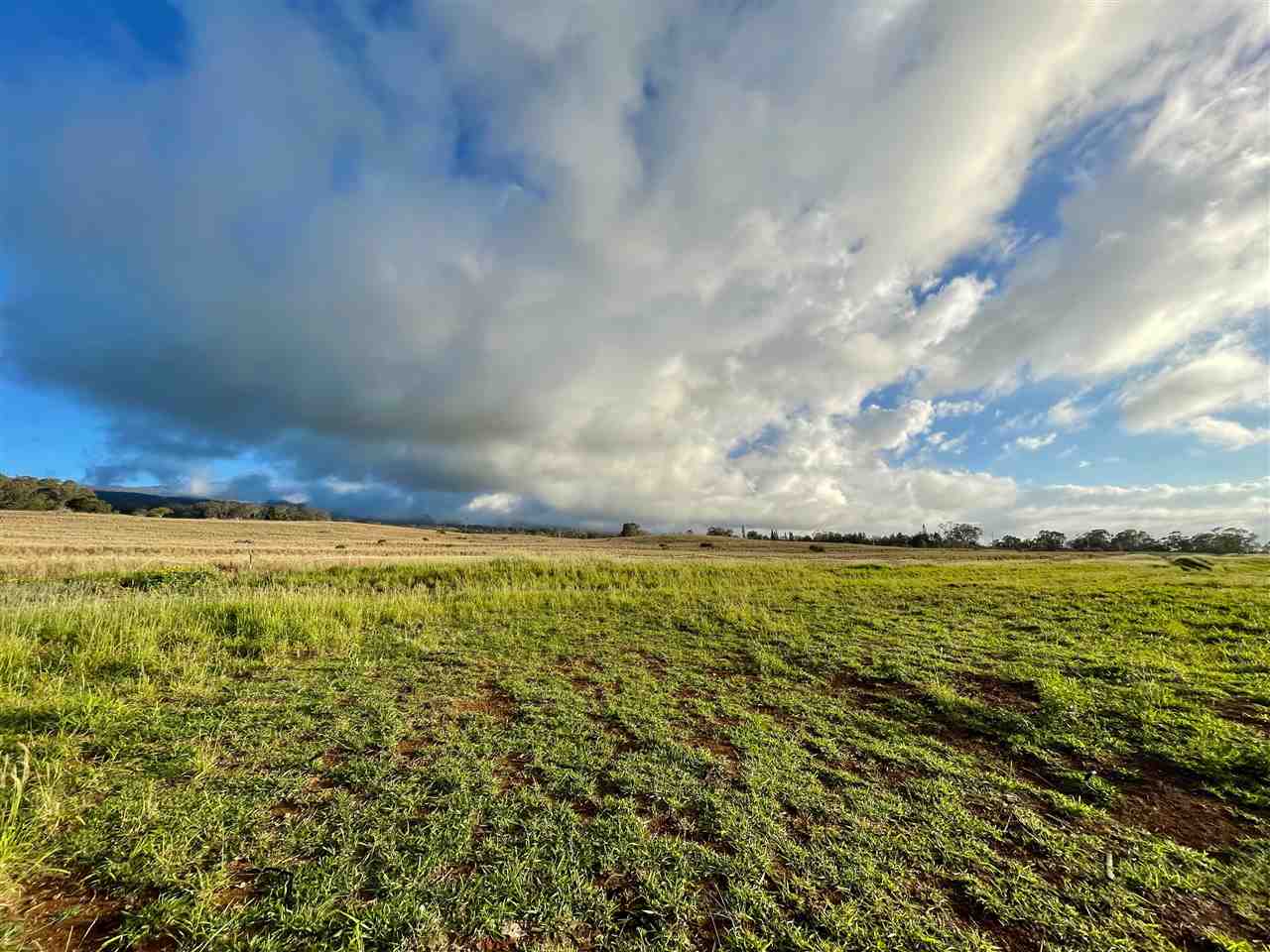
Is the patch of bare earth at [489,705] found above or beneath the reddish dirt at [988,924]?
above

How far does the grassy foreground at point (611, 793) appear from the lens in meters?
2.77

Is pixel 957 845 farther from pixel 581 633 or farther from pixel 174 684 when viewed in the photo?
pixel 174 684

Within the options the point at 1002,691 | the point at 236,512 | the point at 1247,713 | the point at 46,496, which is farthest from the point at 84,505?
the point at 1247,713

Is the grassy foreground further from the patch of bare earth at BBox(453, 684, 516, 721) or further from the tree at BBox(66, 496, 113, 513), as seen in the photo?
the tree at BBox(66, 496, 113, 513)

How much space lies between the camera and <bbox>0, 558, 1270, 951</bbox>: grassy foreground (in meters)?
2.77

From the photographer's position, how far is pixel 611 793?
13.4ft

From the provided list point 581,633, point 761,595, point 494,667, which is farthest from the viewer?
point 761,595

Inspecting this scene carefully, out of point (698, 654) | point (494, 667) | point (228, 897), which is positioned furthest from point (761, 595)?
point (228, 897)

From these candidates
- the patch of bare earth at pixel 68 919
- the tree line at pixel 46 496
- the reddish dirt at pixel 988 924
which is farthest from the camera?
the tree line at pixel 46 496

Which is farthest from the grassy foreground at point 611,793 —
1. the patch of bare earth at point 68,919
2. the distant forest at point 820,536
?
the distant forest at point 820,536

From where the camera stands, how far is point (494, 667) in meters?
7.67

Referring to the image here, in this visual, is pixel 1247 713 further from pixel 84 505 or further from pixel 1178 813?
pixel 84 505

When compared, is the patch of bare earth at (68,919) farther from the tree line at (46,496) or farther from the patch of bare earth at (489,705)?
the tree line at (46,496)

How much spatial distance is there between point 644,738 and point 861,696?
3691 mm
